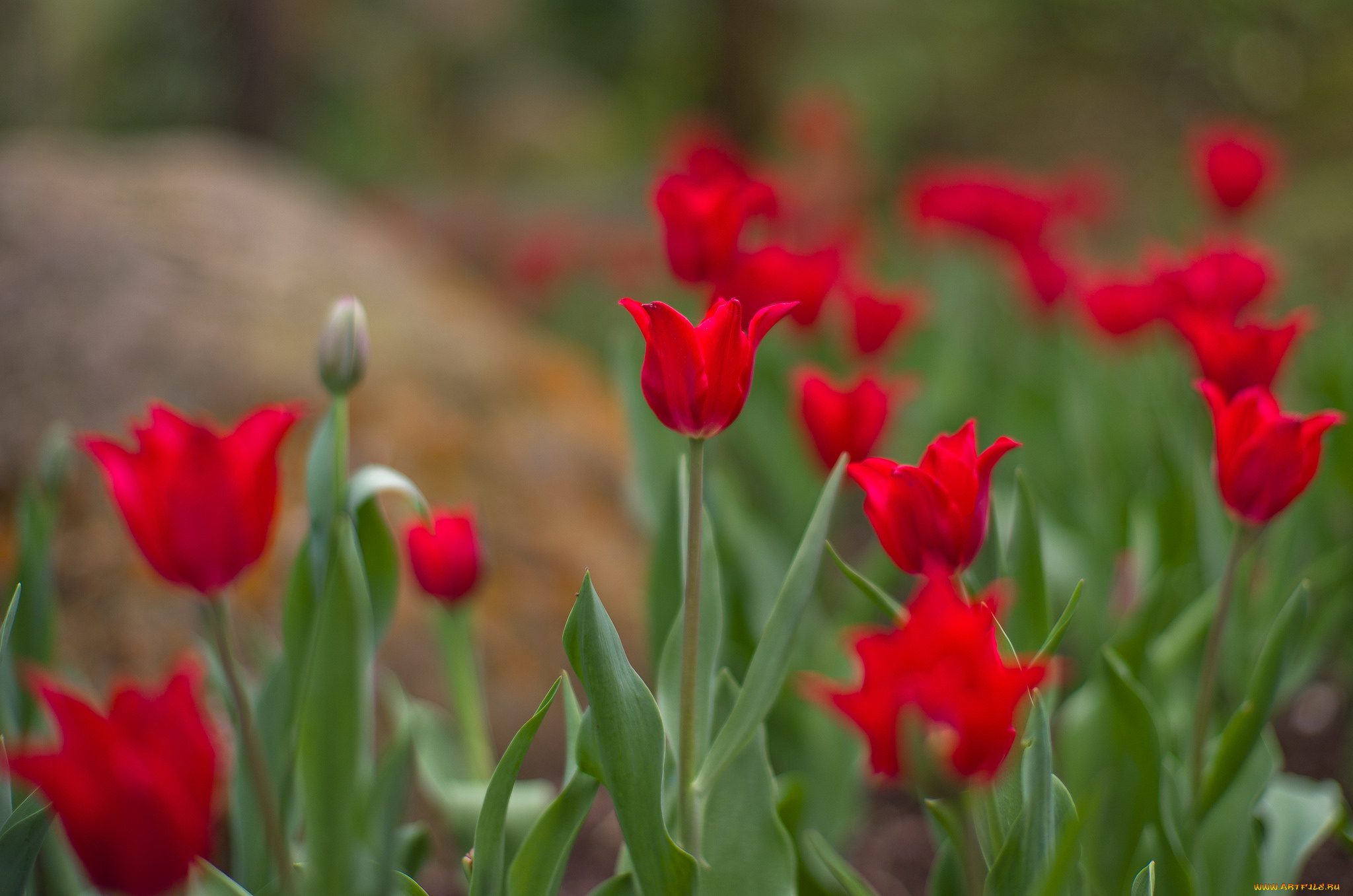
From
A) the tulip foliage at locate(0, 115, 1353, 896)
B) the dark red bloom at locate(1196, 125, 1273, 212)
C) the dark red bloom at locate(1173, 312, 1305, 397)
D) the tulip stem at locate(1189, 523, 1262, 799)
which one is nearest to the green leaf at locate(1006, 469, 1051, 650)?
the tulip foliage at locate(0, 115, 1353, 896)

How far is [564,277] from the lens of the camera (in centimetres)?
376

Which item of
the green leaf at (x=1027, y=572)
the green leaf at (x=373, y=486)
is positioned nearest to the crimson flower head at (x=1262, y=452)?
the green leaf at (x=1027, y=572)

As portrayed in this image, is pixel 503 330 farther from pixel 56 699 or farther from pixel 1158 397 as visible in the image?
pixel 56 699

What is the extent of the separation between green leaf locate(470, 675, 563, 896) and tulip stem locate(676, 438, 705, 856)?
0.29ft

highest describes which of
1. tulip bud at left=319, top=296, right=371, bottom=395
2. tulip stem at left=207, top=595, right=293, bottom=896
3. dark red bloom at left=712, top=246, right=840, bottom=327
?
dark red bloom at left=712, top=246, right=840, bottom=327

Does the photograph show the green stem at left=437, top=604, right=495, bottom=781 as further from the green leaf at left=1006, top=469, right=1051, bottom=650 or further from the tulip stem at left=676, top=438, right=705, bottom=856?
the green leaf at left=1006, top=469, right=1051, bottom=650

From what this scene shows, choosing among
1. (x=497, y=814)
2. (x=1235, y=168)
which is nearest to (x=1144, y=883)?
(x=497, y=814)

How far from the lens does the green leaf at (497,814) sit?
0.65 metres

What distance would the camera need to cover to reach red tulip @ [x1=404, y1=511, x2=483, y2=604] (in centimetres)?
93

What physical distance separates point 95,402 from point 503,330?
913 millimetres

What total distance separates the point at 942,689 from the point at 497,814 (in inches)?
13.2

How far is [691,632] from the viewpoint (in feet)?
2.19

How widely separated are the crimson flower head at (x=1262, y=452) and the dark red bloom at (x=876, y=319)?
2.28 ft

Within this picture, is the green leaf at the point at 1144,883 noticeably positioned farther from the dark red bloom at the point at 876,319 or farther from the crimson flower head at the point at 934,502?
the dark red bloom at the point at 876,319
